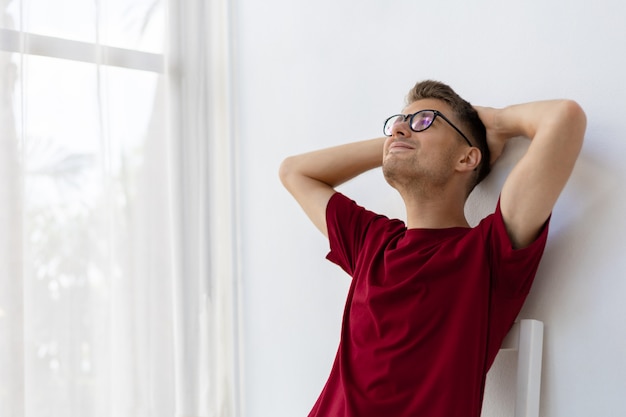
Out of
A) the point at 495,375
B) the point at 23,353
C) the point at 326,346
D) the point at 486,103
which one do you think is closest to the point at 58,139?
the point at 23,353

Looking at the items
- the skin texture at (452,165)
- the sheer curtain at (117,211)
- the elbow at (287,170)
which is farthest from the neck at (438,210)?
the sheer curtain at (117,211)

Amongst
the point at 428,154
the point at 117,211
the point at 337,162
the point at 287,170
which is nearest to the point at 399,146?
the point at 428,154

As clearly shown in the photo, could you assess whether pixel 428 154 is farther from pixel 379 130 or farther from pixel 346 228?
pixel 379 130

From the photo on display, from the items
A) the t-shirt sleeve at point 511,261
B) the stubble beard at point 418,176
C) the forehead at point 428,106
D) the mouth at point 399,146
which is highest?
the forehead at point 428,106

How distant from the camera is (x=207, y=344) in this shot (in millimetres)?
2676

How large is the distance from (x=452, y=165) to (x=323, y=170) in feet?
1.51

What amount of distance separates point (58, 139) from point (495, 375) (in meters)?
1.49

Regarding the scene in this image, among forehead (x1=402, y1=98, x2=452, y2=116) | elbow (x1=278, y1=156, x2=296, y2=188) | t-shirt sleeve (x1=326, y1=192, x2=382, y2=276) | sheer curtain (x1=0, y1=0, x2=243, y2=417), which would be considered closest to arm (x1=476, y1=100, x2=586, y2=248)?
forehead (x1=402, y1=98, x2=452, y2=116)

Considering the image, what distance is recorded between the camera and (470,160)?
1.71m

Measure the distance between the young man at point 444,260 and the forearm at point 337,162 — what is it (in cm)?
16

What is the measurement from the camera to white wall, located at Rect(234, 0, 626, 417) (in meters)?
1.51

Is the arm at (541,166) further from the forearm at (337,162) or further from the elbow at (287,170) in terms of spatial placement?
the elbow at (287,170)

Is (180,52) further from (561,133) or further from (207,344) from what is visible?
(561,133)

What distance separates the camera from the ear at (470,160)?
5.58ft
